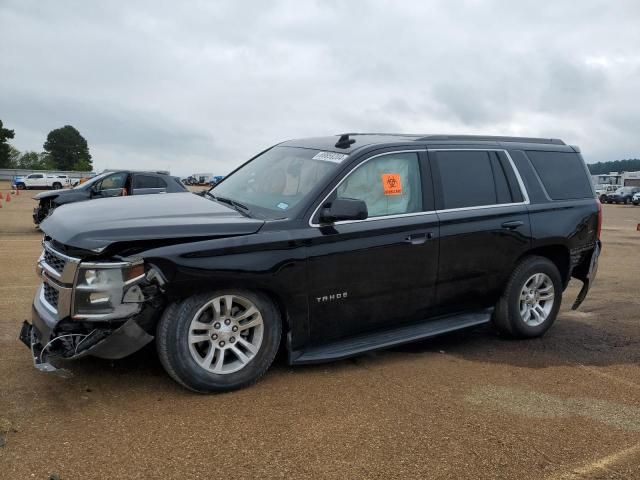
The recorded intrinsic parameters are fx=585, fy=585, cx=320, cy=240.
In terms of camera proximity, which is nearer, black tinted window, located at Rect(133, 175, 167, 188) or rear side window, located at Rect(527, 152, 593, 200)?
rear side window, located at Rect(527, 152, 593, 200)

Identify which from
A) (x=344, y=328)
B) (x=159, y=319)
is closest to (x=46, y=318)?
(x=159, y=319)

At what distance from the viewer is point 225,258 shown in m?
3.90

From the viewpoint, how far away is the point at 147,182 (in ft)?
47.4

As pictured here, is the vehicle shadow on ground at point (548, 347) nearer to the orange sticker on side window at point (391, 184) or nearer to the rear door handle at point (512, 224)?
the rear door handle at point (512, 224)

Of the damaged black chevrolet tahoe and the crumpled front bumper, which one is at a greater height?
the damaged black chevrolet tahoe

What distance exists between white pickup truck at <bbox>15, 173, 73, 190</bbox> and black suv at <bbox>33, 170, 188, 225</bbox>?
129ft

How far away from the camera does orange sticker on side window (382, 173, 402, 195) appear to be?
4746mm

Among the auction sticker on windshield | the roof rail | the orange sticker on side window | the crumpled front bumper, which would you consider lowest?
the crumpled front bumper

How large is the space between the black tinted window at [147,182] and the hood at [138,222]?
9900 mm

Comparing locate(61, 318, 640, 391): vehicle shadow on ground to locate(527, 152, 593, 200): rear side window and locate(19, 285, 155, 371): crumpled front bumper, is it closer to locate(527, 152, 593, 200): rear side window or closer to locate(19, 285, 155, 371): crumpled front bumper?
locate(19, 285, 155, 371): crumpled front bumper

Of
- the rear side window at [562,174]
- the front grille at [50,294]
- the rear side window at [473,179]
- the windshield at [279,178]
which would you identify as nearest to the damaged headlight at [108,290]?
the front grille at [50,294]

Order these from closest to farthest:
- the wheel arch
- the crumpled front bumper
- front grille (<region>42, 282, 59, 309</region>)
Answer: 1. the crumpled front bumper
2. front grille (<region>42, 282, 59, 309</region>)
3. the wheel arch

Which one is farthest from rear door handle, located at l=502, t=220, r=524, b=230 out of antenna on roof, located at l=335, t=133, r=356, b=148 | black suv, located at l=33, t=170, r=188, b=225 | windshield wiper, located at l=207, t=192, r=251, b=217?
black suv, located at l=33, t=170, r=188, b=225

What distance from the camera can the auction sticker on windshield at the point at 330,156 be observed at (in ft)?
15.3
